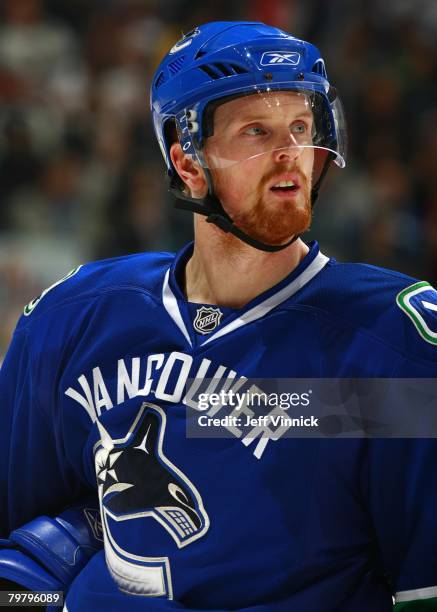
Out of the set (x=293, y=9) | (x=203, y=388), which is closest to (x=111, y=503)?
(x=203, y=388)

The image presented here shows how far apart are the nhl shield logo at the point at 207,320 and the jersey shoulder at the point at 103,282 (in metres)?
0.12

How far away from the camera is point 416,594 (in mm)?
1719

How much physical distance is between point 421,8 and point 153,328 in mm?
4650

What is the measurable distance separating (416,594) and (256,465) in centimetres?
34

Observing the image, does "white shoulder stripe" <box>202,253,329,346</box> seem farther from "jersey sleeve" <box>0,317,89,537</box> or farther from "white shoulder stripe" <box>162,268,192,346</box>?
"jersey sleeve" <box>0,317,89,537</box>

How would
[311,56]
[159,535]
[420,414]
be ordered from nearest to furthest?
[420,414] → [159,535] → [311,56]

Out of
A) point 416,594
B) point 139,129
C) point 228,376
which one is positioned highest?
point 228,376

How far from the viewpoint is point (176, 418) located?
186cm

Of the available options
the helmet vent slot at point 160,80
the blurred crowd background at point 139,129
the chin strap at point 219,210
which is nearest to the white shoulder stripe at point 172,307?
the chin strap at point 219,210

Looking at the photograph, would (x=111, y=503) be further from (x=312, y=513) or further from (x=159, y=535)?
(x=312, y=513)

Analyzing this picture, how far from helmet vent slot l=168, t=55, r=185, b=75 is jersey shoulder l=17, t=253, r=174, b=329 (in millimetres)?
395

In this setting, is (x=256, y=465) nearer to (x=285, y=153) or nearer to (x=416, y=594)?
(x=416, y=594)

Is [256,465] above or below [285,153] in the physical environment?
below

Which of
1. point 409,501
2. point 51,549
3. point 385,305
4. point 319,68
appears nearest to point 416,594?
point 409,501
